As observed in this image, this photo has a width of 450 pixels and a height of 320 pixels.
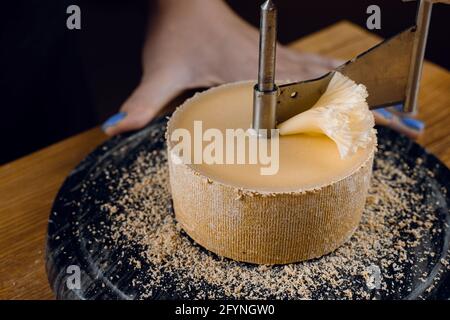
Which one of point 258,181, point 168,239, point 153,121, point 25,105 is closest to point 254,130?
point 258,181

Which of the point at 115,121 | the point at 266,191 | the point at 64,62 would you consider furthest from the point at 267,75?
the point at 64,62

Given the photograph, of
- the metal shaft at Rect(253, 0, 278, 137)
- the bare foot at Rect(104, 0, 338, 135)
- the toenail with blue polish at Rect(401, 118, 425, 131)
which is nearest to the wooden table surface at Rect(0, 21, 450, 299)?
the toenail with blue polish at Rect(401, 118, 425, 131)

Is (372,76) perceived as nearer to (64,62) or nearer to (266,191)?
(266,191)

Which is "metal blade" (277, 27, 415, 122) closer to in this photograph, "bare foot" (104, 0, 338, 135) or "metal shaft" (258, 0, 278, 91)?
"metal shaft" (258, 0, 278, 91)

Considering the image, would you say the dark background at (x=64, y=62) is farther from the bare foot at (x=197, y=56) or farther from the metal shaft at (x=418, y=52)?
the metal shaft at (x=418, y=52)

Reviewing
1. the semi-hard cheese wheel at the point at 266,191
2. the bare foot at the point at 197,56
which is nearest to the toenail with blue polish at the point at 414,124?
the bare foot at the point at 197,56

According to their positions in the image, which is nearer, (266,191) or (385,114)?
(266,191)
